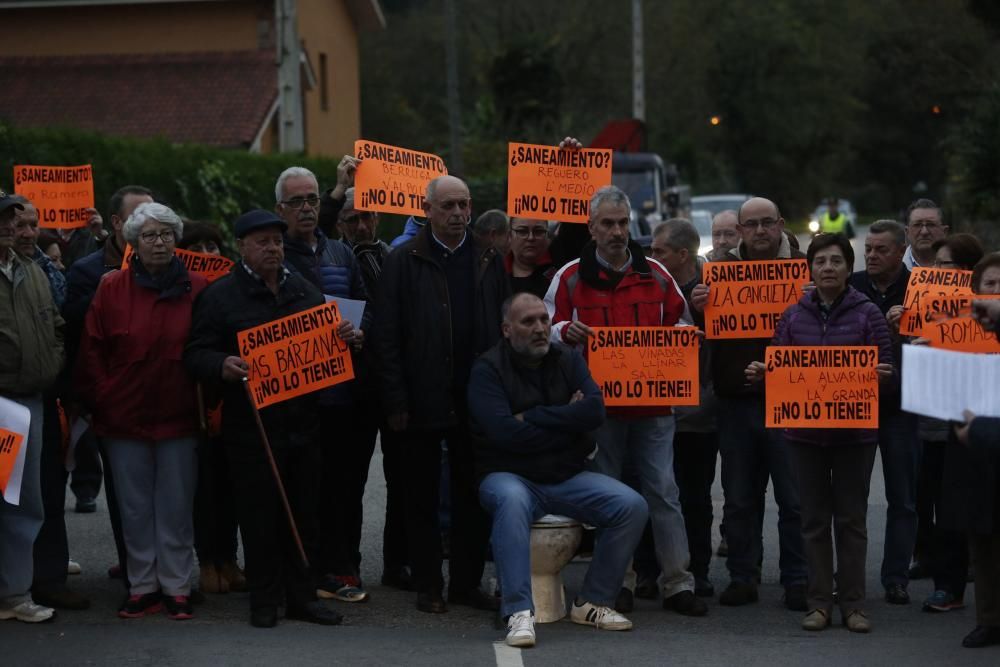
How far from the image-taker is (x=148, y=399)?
8.06m

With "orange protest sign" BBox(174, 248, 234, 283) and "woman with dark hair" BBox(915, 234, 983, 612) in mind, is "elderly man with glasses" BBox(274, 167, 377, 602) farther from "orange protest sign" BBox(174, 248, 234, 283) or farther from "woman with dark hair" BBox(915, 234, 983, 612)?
"woman with dark hair" BBox(915, 234, 983, 612)

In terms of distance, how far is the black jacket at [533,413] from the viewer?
26.1 feet

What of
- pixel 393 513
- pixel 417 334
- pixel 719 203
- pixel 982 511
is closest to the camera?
pixel 982 511

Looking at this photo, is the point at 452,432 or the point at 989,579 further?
the point at 452,432

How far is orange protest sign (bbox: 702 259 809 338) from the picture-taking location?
28.3 feet

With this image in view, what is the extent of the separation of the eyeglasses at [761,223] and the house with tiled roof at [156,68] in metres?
24.2

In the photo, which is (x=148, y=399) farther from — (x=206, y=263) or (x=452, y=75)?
(x=452, y=75)

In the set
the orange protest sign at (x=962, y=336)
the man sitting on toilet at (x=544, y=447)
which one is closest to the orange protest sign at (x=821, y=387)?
the orange protest sign at (x=962, y=336)

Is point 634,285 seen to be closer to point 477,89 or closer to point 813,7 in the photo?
point 477,89

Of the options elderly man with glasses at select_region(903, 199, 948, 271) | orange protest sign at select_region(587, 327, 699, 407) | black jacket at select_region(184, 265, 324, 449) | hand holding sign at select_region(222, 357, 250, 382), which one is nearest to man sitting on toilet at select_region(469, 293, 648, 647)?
orange protest sign at select_region(587, 327, 699, 407)

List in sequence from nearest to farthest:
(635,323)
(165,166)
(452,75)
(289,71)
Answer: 1. (635,323)
2. (165,166)
3. (289,71)
4. (452,75)

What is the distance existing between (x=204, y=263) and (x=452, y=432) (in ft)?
5.97

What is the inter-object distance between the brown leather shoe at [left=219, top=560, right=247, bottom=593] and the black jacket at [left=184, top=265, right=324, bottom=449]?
1222 millimetres

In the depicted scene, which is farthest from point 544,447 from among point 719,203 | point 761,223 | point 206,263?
point 719,203
